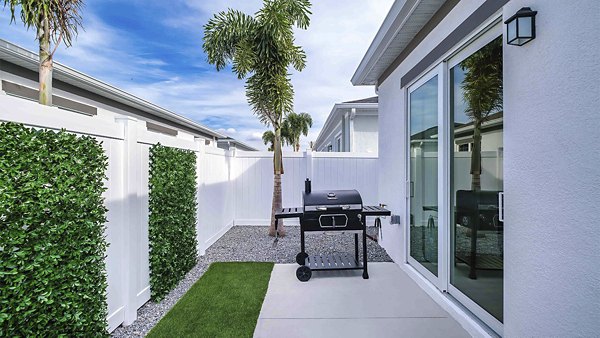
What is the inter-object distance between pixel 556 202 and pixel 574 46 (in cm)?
92

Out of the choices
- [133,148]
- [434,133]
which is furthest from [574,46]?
[133,148]

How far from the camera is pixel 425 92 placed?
14.2ft

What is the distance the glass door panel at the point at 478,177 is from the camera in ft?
9.25

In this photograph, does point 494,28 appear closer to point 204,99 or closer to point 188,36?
point 188,36

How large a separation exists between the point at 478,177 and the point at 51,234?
137 inches

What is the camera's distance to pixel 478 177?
10.1ft

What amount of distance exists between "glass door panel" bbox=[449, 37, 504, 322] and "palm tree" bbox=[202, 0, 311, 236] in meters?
4.30

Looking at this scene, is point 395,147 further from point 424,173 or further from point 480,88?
point 480,88

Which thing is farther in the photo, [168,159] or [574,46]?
[168,159]

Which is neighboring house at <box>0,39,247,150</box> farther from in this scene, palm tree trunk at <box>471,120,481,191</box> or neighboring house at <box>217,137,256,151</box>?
neighboring house at <box>217,137,256,151</box>

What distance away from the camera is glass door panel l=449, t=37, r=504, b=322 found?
2.82 metres

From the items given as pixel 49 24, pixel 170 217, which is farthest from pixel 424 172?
pixel 49 24

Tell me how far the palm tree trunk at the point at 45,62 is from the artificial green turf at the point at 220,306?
3570mm

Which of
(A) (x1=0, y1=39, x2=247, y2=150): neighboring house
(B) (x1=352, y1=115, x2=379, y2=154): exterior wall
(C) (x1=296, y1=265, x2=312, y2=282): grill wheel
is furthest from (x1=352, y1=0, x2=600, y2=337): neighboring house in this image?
(B) (x1=352, y1=115, x2=379, y2=154): exterior wall
